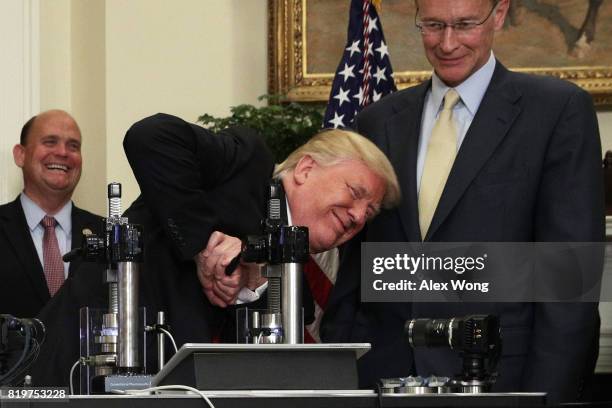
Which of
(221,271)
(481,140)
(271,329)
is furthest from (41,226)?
(271,329)

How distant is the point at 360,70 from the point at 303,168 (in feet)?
9.21

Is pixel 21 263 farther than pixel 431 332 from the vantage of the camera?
Yes

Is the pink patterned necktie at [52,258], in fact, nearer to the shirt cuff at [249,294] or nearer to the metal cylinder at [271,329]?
the shirt cuff at [249,294]

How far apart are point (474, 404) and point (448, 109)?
159cm

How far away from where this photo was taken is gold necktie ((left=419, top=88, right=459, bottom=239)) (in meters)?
3.75

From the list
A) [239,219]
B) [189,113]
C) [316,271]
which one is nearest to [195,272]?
[239,219]

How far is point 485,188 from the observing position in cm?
366

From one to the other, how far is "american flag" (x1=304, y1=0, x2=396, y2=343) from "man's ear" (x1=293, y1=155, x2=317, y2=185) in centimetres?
261

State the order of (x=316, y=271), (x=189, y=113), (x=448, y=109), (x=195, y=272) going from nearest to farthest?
(x=195, y=272) < (x=448, y=109) < (x=316, y=271) < (x=189, y=113)

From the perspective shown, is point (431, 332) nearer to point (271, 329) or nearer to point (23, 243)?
point (271, 329)

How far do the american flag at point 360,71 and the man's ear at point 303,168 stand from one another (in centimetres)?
261

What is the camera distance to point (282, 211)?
11.6 ft

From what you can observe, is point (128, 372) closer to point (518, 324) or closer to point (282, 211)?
point (282, 211)

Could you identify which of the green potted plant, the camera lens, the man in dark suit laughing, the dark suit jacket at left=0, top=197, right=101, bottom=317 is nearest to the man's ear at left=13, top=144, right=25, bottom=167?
the man in dark suit laughing
